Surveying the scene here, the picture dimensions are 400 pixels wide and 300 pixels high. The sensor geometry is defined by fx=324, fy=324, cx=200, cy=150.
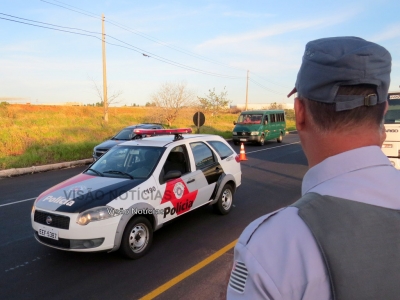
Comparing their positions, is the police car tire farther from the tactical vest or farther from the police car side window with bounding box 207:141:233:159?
the tactical vest

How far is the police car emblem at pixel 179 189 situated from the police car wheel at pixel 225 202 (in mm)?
1198

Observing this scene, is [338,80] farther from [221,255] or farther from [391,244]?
[221,255]

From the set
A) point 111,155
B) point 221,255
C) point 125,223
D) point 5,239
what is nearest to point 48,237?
point 125,223

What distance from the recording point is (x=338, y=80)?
3.30 ft

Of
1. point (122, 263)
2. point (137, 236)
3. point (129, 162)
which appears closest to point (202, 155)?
point (129, 162)

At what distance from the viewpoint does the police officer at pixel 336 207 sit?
82 centimetres

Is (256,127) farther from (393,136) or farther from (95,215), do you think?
(95,215)

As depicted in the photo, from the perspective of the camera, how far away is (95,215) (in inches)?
159

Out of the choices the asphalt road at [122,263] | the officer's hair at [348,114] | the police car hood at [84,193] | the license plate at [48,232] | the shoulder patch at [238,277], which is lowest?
the asphalt road at [122,263]

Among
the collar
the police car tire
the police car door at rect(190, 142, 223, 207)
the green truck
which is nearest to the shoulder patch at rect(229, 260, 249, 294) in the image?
the collar

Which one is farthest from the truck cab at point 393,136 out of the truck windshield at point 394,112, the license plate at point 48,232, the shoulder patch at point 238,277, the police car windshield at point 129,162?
the shoulder patch at point 238,277

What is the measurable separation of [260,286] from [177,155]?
15.6 ft

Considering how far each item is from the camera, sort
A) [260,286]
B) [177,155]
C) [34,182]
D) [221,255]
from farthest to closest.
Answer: [34,182]
[177,155]
[221,255]
[260,286]

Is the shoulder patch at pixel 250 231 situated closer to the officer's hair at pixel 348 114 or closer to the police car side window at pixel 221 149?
the officer's hair at pixel 348 114
